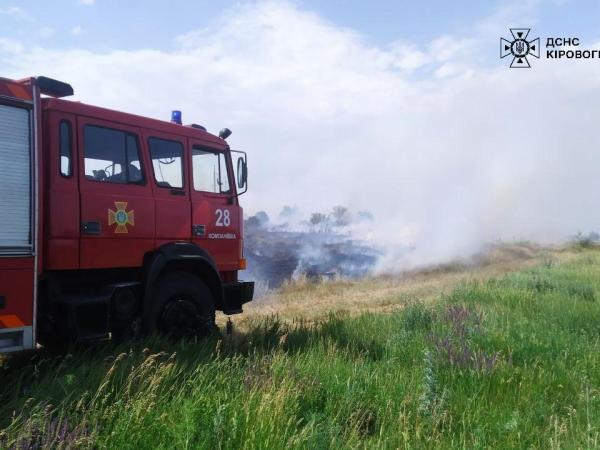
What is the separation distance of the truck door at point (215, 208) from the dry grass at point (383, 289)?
180cm

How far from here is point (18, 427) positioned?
3.39 meters

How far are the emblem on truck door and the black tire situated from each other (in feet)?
2.59

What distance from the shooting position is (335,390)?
14.5 ft

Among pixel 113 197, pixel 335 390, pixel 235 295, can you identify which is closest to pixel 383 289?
pixel 235 295

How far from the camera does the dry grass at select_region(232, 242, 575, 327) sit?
10.8m

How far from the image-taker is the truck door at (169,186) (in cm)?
648

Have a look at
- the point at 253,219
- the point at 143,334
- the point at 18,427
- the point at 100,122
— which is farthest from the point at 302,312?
the point at 253,219

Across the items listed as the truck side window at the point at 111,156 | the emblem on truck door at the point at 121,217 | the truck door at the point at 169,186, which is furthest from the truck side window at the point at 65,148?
the truck door at the point at 169,186

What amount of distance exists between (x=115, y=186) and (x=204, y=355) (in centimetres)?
215

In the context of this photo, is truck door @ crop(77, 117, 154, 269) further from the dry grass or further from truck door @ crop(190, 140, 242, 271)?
the dry grass

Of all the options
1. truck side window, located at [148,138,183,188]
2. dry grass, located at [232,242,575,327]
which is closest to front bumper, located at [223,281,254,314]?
dry grass, located at [232,242,575,327]

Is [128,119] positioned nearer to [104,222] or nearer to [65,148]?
[65,148]

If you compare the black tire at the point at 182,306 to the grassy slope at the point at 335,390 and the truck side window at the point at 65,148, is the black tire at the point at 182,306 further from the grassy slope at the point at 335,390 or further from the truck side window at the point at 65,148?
the truck side window at the point at 65,148

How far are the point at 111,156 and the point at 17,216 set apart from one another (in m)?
1.44
